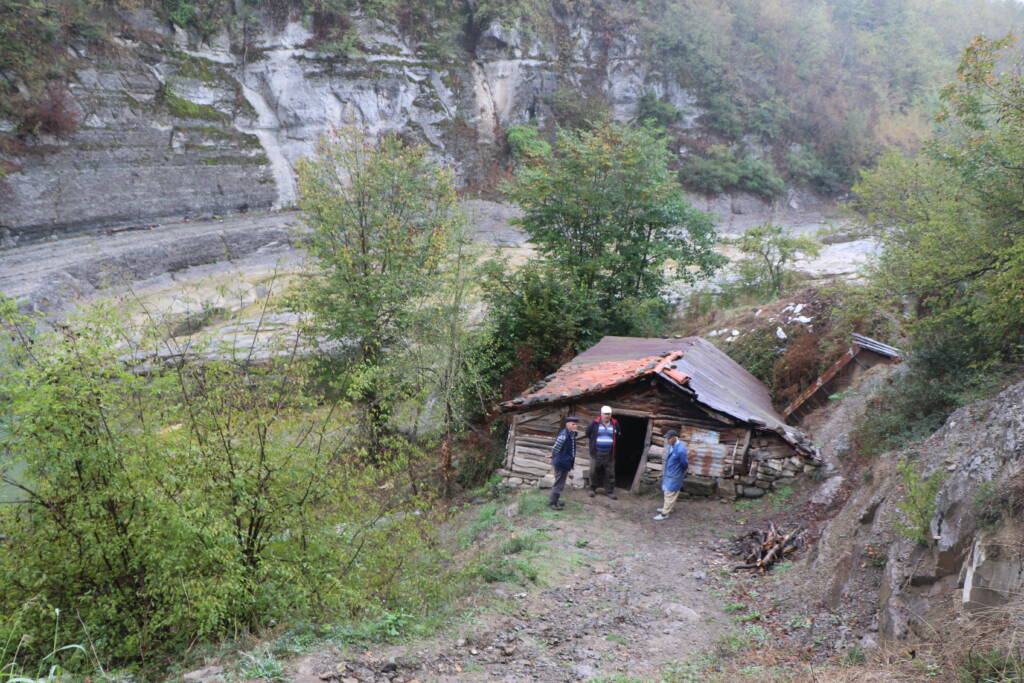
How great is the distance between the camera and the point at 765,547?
903 cm

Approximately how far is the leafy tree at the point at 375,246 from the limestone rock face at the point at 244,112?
44.6 feet

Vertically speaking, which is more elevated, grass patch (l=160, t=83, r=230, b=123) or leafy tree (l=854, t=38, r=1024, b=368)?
grass patch (l=160, t=83, r=230, b=123)

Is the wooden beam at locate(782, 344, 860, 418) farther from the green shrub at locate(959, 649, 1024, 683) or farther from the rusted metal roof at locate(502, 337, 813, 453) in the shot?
the green shrub at locate(959, 649, 1024, 683)

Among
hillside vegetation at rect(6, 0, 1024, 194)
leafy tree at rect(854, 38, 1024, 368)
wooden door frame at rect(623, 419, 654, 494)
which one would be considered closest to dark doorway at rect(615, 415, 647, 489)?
wooden door frame at rect(623, 419, 654, 494)

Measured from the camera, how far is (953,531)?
223 inches

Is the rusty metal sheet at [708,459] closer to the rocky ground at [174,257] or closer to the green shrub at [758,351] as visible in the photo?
the green shrub at [758,351]

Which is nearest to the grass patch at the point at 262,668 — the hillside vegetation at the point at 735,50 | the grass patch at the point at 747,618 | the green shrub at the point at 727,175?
the grass patch at the point at 747,618

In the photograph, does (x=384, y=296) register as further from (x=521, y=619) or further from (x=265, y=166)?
(x=265, y=166)

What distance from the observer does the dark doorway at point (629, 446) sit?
47.0 feet

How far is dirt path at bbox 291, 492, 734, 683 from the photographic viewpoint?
5.46m

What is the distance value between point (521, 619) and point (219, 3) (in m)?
38.2

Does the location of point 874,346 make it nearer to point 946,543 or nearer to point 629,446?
point 629,446

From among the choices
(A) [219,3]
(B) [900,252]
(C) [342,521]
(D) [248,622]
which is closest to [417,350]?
(C) [342,521]

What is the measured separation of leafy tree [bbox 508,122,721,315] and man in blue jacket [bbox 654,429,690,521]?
9.42 meters
